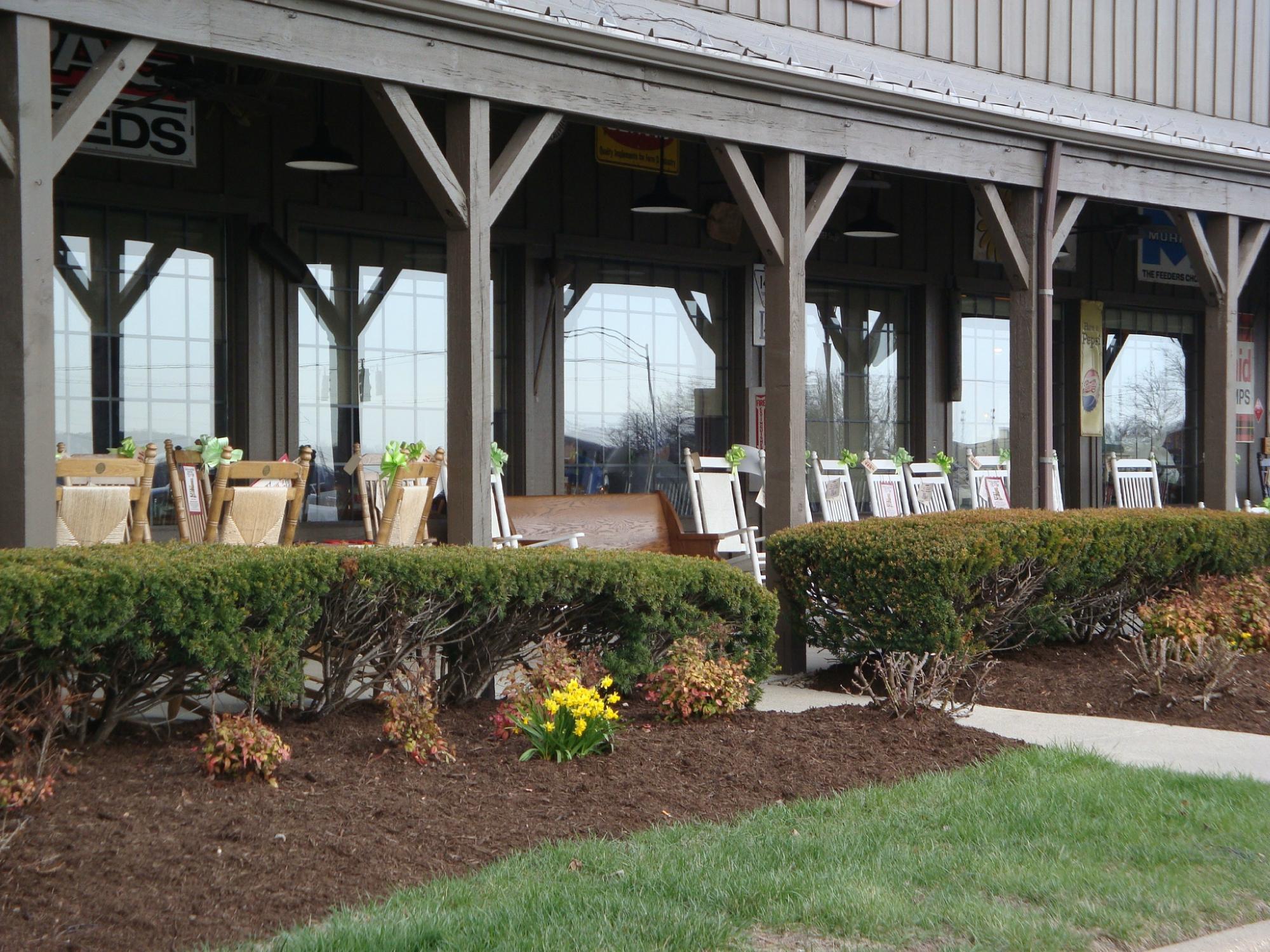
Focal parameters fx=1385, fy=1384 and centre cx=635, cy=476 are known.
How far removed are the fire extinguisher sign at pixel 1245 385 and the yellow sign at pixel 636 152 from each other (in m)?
7.51

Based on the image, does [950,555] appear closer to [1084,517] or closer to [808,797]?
[1084,517]

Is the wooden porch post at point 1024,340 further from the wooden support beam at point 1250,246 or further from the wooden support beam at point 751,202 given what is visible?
the wooden support beam at point 1250,246

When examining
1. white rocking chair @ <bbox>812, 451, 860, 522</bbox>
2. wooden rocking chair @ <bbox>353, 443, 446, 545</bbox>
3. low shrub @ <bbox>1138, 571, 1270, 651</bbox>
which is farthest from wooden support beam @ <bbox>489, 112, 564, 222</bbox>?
white rocking chair @ <bbox>812, 451, 860, 522</bbox>

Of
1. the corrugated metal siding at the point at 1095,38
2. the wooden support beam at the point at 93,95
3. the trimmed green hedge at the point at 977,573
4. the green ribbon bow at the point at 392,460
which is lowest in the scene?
the trimmed green hedge at the point at 977,573

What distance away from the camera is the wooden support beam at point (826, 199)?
25.9ft

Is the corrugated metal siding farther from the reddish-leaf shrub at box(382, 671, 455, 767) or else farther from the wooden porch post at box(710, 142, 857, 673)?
the reddish-leaf shrub at box(382, 671, 455, 767)

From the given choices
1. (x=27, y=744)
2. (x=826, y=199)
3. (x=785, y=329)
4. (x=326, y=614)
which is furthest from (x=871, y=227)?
(x=27, y=744)

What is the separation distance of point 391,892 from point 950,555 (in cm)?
393

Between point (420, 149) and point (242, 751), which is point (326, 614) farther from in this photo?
point (420, 149)

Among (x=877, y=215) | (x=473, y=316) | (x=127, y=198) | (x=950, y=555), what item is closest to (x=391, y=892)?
(x=473, y=316)

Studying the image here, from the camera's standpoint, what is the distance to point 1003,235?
887 centimetres

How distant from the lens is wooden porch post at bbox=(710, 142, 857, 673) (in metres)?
7.77

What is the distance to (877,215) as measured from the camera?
11195mm

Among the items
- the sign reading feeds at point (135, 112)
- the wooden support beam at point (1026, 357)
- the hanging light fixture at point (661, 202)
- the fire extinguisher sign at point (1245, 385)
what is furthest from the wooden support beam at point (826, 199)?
the fire extinguisher sign at point (1245, 385)
